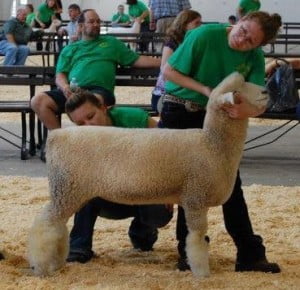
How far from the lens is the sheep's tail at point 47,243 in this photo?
150 inches

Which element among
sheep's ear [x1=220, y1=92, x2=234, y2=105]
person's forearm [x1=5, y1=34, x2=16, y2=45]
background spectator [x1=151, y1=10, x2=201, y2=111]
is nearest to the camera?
sheep's ear [x1=220, y1=92, x2=234, y2=105]

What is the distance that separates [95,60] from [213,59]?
10.0 ft

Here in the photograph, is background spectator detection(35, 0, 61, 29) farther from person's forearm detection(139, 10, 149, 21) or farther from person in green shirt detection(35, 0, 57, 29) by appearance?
person's forearm detection(139, 10, 149, 21)

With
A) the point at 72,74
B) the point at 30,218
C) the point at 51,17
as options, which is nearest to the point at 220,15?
the point at 51,17

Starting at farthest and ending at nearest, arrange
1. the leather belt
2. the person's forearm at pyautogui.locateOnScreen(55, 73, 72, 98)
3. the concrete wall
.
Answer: the concrete wall → the person's forearm at pyautogui.locateOnScreen(55, 73, 72, 98) → the leather belt

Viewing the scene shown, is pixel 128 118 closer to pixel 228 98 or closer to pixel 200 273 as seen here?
pixel 228 98

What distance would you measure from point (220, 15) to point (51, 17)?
8.15 meters

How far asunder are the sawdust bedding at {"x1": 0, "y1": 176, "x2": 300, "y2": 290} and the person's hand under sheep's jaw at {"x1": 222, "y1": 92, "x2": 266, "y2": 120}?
2.75ft

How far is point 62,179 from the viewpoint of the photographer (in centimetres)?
377

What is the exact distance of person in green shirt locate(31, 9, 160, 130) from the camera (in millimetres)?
6754

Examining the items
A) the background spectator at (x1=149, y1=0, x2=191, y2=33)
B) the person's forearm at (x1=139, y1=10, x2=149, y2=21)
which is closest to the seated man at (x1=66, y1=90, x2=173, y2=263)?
the background spectator at (x1=149, y1=0, x2=191, y2=33)

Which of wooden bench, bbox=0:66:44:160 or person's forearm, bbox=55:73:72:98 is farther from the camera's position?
wooden bench, bbox=0:66:44:160

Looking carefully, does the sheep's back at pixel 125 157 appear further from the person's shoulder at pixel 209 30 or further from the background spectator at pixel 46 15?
the background spectator at pixel 46 15

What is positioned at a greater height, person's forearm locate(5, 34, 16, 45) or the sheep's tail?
person's forearm locate(5, 34, 16, 45)
